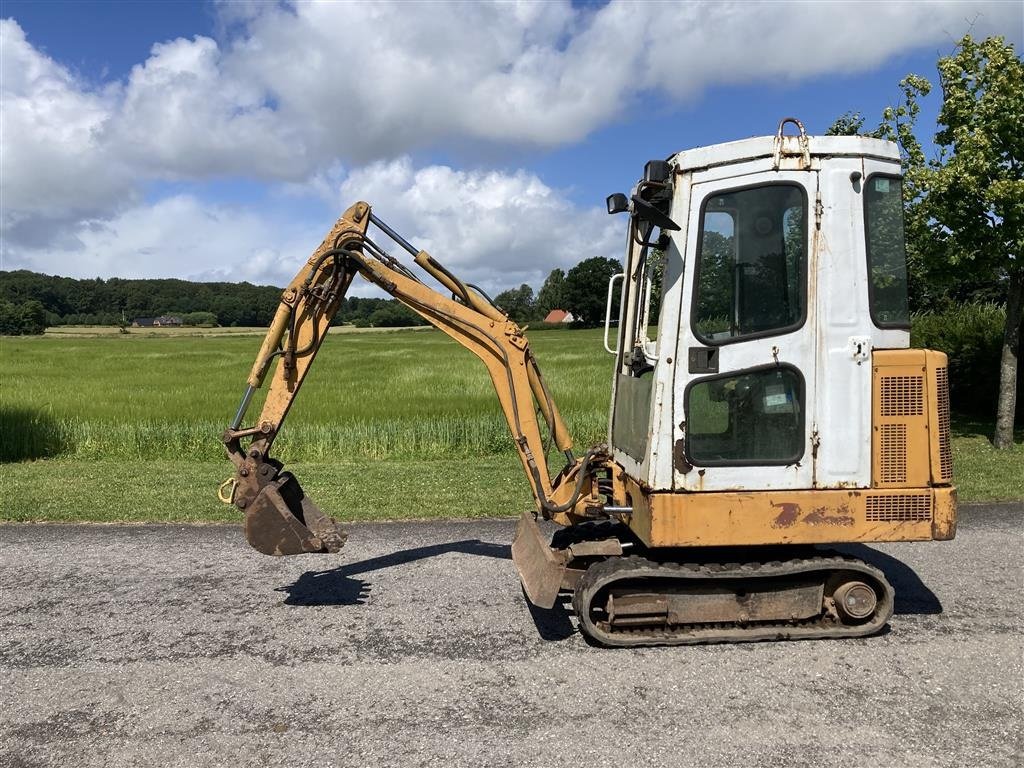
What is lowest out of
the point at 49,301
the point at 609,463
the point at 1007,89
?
the point at 609,463

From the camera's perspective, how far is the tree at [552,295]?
102 metres

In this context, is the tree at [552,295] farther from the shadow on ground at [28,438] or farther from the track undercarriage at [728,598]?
the track undercarriage at [728,598]

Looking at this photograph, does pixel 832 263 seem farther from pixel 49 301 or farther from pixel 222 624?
pixel 49 301

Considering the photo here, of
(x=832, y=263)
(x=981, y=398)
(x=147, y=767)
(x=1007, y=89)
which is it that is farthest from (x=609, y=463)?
(x=981, y=398)

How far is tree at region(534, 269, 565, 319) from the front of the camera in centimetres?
10250

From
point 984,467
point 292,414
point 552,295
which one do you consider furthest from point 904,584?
point 552,295

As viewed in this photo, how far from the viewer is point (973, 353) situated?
1742 centimetres

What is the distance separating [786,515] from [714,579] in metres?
0.61

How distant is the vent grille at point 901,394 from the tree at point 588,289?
249 feet

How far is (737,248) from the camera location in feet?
16.2

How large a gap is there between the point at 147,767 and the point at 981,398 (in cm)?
1833

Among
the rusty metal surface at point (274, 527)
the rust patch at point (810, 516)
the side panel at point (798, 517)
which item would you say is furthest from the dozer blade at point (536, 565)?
the rust patch at point (810, 516)

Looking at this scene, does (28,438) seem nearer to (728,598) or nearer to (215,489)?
(215,489)

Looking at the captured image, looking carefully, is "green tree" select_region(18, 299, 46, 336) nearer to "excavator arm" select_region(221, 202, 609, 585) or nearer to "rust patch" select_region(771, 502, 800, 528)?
"excavator arm" select_region(221, 202, 609, 585)
